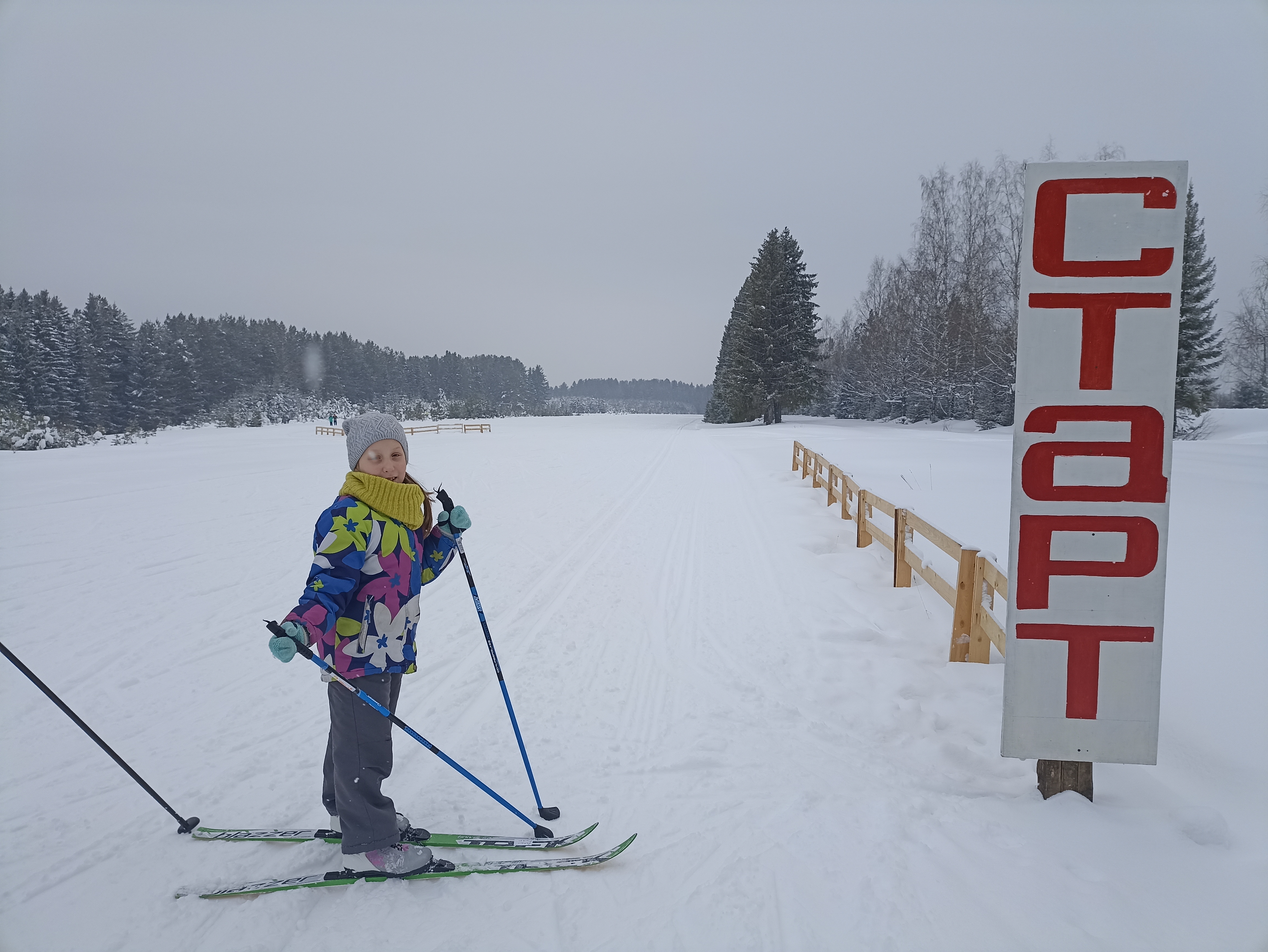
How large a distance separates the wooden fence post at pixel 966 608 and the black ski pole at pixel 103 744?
5067mm

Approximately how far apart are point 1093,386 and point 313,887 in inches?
166

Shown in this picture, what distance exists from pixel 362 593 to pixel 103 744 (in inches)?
57.2

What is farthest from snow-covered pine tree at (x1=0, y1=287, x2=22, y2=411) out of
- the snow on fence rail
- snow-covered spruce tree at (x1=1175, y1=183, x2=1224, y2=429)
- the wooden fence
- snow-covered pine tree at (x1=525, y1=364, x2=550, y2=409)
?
snow-covered pine tree at (x1=525, y1=364, x2=550, y2=409)

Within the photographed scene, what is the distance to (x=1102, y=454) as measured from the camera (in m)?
2.70

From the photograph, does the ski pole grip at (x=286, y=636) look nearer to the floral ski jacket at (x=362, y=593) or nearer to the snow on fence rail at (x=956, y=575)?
the floral ski jacket at (x=362, y=593)

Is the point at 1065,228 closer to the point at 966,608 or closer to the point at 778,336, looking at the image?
the point at 966,608

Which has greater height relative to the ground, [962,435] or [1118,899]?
[962,435]

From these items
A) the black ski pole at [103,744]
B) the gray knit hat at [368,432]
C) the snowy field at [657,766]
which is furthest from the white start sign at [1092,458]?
the black ski pole at [103,744]

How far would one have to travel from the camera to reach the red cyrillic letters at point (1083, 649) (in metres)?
2.78

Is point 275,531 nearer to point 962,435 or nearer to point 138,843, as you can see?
point 138,843

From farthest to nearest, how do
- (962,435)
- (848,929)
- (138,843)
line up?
1. (962,435)
2. (138,843)
3. (848,929)

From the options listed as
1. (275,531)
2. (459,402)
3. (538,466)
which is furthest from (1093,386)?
(459,402)

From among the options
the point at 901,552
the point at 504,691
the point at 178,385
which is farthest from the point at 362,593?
the point at 178,385

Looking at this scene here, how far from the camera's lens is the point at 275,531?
9.73 m
